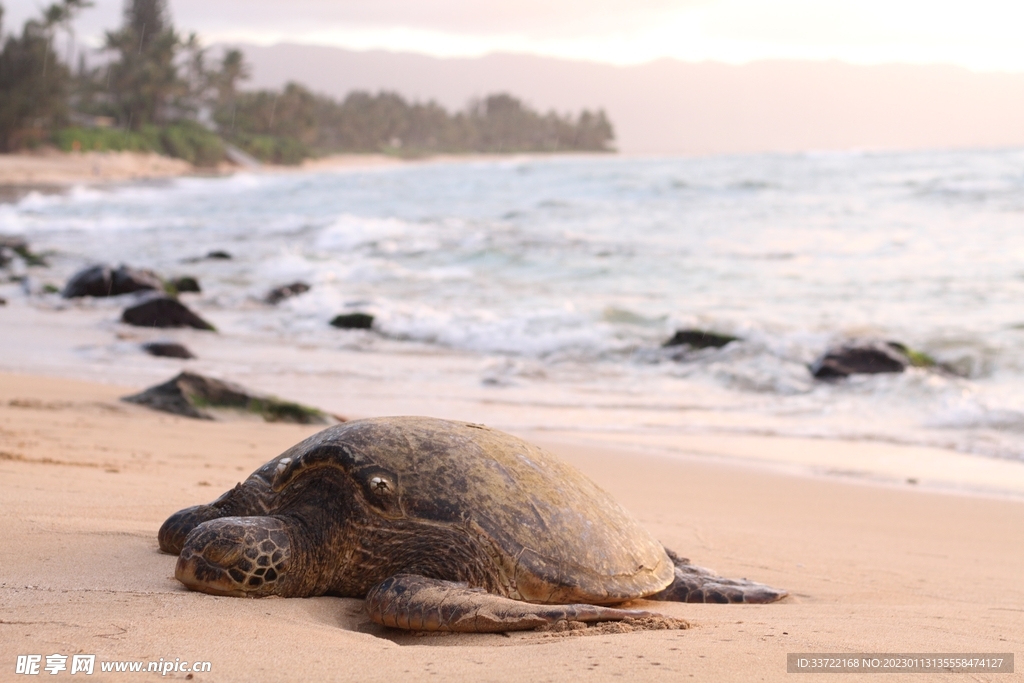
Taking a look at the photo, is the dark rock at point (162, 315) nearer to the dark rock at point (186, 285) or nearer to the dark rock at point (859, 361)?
the dark rock at point (186, 285)

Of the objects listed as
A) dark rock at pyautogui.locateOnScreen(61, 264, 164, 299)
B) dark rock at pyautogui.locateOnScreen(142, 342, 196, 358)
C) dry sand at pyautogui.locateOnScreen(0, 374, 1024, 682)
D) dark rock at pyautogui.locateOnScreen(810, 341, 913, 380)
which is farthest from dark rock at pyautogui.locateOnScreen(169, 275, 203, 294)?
dark rock at pyautogui.locateOnScreen(810, 341, 913, 380)

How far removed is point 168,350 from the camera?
9.57m

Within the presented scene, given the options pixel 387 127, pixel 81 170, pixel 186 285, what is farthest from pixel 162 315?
pixel 387 127

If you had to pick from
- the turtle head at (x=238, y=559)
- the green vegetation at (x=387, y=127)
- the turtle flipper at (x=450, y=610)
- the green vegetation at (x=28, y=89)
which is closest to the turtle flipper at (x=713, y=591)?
the turtle flipper at (x=450, y=610)

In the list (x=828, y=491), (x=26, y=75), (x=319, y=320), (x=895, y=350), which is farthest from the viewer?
(x=26, y=75)

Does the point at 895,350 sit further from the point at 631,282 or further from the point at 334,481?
the point at 334,481

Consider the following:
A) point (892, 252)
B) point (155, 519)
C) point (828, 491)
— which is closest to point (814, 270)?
point (892, 252)

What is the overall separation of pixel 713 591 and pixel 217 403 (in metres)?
4.43

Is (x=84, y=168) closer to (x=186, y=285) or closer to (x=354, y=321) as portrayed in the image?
(x=186, y=285)

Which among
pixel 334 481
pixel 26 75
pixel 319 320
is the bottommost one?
pixel 319 320

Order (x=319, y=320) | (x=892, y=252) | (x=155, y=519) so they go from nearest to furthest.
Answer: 1. (x=155, y=519)
2. (x=319, y=320)
3. (x=892, y=252)

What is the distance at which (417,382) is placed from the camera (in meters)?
8.92

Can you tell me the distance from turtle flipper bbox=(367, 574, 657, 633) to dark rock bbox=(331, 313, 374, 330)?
9525 mm

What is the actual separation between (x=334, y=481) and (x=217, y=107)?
10227 centimetres
